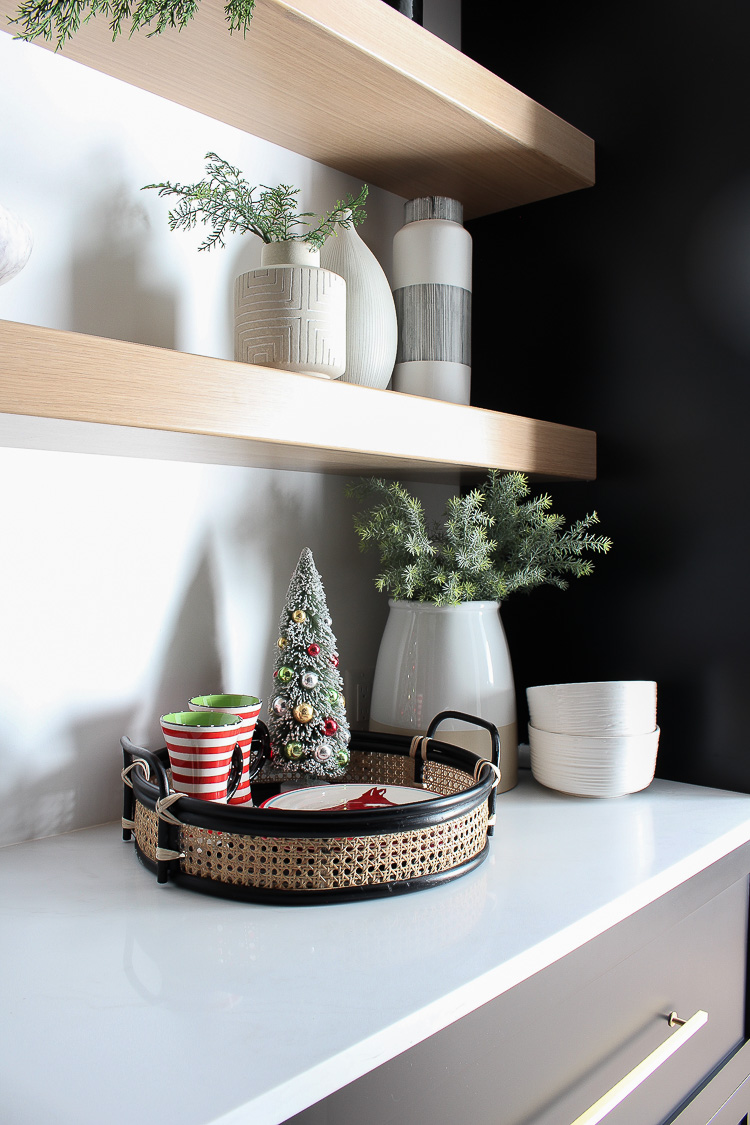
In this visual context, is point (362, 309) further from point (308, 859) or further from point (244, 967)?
point (244, 967)

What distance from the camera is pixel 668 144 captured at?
48.8 inches

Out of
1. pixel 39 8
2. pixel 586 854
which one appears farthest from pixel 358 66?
pixel 586 854

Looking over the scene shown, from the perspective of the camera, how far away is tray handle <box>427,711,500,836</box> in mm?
942

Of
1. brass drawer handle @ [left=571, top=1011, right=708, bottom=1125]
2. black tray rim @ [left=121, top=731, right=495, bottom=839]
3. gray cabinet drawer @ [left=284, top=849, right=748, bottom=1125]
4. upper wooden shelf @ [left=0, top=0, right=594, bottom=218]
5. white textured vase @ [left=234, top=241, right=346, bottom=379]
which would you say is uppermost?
upper wooden shelf @ [left=0, top=0, right=594, bottom=218]

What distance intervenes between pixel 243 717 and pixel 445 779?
0.27 meters

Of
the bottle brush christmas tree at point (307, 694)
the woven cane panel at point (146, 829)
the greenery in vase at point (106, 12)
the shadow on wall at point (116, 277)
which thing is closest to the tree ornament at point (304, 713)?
the bottle brush christmas tree at point (307, 694)

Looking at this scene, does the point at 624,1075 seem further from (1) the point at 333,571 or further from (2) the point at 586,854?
(1) the point at 333,571

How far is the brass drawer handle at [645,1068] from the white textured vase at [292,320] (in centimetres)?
78

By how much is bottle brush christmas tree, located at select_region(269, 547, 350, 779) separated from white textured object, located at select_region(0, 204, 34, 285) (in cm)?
50

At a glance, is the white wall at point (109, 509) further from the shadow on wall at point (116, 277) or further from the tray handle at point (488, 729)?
the tray handle at point (488, 729)

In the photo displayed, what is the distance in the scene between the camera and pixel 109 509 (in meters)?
1.01

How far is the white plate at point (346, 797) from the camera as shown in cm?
95

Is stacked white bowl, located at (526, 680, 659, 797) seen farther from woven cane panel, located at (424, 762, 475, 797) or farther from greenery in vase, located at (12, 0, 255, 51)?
greenery in vase, located at (12, 0, 255, 51)

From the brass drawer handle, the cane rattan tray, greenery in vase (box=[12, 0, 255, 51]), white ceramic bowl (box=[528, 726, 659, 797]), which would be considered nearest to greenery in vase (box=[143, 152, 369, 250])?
greenery in vase (box=[12, 0, 255, 51])
